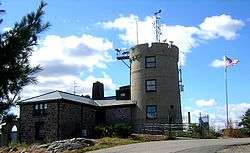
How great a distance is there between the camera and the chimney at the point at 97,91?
5215 cm

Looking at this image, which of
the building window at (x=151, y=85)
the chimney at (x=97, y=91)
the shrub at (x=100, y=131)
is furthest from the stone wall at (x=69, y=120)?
the chimney at (x=97, y=91)

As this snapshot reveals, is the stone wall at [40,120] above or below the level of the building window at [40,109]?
below

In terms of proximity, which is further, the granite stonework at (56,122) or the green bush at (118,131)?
the granite stonework at (56,122)

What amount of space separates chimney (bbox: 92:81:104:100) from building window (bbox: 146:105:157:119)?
8.22 m

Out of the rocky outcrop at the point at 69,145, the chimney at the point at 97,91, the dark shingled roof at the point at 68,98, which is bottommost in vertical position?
the rocky outcrop at the point at 69,145

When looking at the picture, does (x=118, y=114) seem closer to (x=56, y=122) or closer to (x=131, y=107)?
(x=131, y=107)

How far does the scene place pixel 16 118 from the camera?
796 cm

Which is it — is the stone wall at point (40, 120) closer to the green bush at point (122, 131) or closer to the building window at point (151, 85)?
the green bush at point (122, 131)

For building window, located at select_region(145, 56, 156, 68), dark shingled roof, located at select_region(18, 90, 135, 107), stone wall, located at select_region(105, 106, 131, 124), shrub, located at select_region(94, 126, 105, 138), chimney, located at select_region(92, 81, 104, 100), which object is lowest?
shrub, located at select_region(94, 126, 105, 138)

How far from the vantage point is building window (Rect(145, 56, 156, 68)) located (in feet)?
151

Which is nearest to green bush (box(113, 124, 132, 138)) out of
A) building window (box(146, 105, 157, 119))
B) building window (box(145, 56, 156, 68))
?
building window (box(146, 105, 157, 119))

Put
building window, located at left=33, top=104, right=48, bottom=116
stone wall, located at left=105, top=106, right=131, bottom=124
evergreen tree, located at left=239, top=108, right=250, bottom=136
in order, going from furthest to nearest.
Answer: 1. stone wall, located at left=105, top=106, right=131, bottom=124
2. building window, located at left=33, top=104, right=48, bottom=116
3. evergreen tree, located at left=239, top=108, right=250, bottom=136

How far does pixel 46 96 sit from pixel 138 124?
9324 mm

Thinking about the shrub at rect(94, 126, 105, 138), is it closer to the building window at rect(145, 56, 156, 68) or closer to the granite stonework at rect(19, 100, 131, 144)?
the granite stonework at rect(19, 100, 131, 144)
